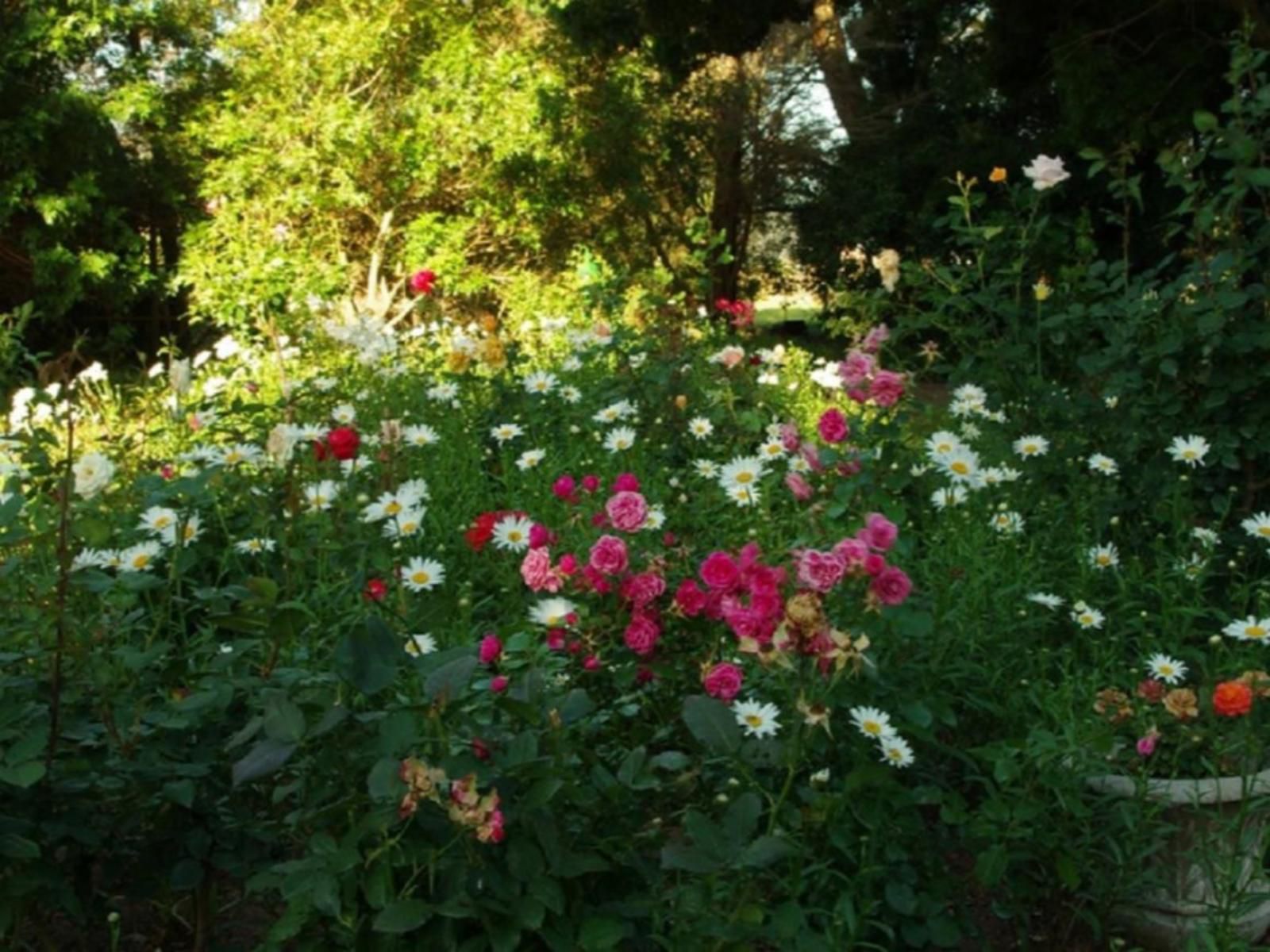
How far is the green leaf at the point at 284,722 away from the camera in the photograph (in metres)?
1.46

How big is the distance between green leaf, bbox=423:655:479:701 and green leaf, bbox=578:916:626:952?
0.98ft

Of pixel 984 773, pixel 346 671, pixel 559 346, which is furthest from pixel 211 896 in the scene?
pixel 559 346

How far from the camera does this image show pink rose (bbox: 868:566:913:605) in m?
1.66

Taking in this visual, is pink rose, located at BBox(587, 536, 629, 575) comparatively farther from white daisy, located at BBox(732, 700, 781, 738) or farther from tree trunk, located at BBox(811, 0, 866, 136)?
tree trunk, located at BBox(811, 0, 866, 136)

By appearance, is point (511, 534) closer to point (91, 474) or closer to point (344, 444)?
point (344, 444)

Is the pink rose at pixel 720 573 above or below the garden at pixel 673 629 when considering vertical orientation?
above

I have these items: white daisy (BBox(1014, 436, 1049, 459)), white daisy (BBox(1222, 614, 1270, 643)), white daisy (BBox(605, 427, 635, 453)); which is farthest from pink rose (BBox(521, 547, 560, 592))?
white daisy (BBox(1014, 436, 1049, 459))

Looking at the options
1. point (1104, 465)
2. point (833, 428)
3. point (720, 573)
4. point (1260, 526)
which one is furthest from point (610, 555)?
point (1104, 465)

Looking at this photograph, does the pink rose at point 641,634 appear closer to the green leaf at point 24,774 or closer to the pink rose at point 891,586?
the pink rose at point 891,586

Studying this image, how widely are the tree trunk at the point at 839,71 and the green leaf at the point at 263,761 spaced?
12819 mm

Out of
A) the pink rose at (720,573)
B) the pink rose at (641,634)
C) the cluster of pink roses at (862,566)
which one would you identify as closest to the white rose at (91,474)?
the pink rose at (641,634)

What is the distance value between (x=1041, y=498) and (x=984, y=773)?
44.6 inches

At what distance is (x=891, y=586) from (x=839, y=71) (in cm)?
1292

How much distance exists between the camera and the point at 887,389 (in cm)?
214
